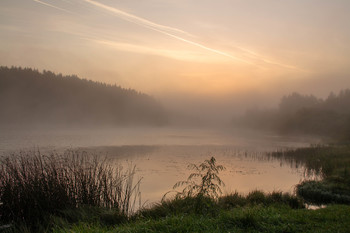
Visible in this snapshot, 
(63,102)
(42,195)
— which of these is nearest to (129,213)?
(42,195)

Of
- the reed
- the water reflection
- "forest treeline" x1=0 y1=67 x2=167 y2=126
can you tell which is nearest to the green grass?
the reed

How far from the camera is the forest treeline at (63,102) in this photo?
391 feet

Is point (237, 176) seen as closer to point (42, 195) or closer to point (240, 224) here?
point (240, 224)

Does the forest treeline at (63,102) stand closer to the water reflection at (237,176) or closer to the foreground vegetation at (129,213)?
the water reflection at (237,176)

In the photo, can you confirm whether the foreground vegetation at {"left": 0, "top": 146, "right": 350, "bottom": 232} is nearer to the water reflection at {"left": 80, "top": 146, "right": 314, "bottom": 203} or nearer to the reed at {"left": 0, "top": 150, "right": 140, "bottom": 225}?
the reed at {"left": 0, "top": 150, "right": 140, "bottom": 225}

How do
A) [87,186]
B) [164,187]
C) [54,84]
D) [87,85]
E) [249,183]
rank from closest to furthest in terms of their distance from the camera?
[87,186] → [164,187] → [249,183] → [54,84] → [87,85]

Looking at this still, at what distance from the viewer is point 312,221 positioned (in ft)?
23.4

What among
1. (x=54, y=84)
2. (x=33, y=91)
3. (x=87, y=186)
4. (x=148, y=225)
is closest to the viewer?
(x=148, y=225)

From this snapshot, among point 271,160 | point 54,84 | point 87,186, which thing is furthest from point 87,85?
point 87,186

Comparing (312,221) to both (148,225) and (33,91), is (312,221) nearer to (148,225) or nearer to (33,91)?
(148,225)

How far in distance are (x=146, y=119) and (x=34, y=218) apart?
180253mm

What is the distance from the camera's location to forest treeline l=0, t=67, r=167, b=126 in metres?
119

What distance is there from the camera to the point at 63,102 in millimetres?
142375

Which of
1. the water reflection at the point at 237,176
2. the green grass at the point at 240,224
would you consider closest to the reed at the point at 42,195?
the green grass at the point at 240,224
